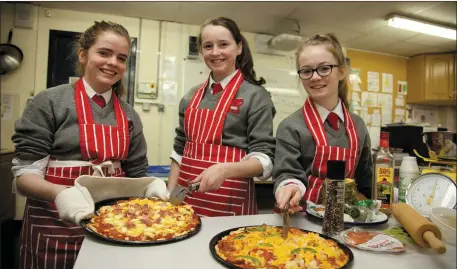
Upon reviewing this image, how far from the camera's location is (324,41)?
1580 millimetres

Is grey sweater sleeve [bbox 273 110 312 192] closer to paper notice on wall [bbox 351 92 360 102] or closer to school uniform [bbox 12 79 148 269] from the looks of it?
school uniform [bbox 12 79 148 269]

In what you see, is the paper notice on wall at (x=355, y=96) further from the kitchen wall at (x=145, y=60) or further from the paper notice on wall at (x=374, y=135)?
the kitchen wall at (x=145, y=60)

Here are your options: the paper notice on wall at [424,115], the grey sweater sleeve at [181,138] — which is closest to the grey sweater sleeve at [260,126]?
the grey sweater sleeve at [181,138]

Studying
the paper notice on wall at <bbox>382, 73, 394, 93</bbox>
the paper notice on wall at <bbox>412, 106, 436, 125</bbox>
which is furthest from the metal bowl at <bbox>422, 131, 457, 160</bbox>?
the paper notice on wall at <bbox>412, 106, 436, 125</bbox>

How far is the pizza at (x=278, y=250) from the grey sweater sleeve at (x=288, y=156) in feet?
1.23

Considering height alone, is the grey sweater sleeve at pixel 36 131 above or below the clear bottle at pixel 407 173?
above

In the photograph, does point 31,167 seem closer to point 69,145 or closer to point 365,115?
point 69,145

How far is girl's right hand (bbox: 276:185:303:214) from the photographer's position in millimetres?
1204

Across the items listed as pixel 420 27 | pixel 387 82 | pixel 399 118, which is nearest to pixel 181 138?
pixel 420 27

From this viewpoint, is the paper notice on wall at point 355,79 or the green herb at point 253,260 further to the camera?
the paper notice on wall at point 355,79

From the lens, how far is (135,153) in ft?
5.57

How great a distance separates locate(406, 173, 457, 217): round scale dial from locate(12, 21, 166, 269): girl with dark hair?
40.7 inches

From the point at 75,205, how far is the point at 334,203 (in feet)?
2.97

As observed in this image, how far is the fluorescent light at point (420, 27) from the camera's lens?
4133mm
